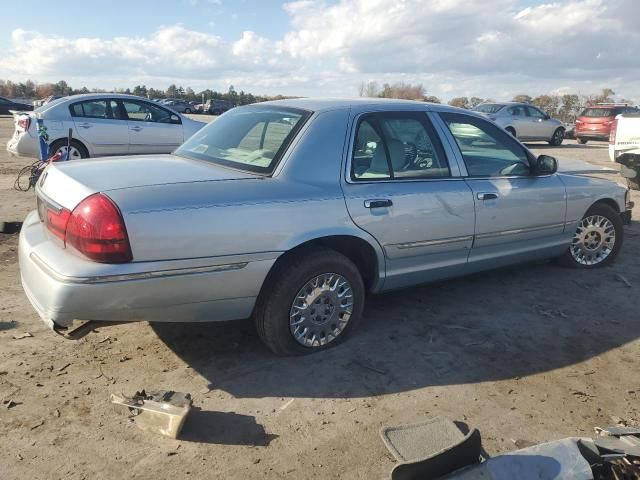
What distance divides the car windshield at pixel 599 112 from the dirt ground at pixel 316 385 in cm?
1940

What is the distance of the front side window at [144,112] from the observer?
1077 cm

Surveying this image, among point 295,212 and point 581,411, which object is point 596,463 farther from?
point 295,212

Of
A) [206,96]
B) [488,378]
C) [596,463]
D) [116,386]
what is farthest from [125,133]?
[206,96]

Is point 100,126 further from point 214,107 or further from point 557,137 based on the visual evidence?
point 214,107

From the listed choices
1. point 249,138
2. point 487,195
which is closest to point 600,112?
point 487,195

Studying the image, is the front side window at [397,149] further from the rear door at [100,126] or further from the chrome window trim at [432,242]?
the rear door at [100,126]

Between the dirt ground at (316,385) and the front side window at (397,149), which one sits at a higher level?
the front side window at (397,149)

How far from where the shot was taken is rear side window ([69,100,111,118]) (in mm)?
10227

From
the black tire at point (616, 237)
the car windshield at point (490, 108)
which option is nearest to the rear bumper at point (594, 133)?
the car windshield at point (490, 108)

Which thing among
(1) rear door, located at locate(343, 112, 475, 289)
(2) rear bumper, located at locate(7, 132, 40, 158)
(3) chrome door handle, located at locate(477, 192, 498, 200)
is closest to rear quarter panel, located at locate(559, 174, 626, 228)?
(3) chrome door handle, located at locate(477, 192, 498, 200)

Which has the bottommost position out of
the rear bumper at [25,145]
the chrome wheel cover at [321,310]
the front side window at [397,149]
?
the chrome wheel cover at [321,310]

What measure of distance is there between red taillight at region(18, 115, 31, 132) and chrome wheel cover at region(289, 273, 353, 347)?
899 cm

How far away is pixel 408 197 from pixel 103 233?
201 cm

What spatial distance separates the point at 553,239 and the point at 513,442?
8.71 feet
